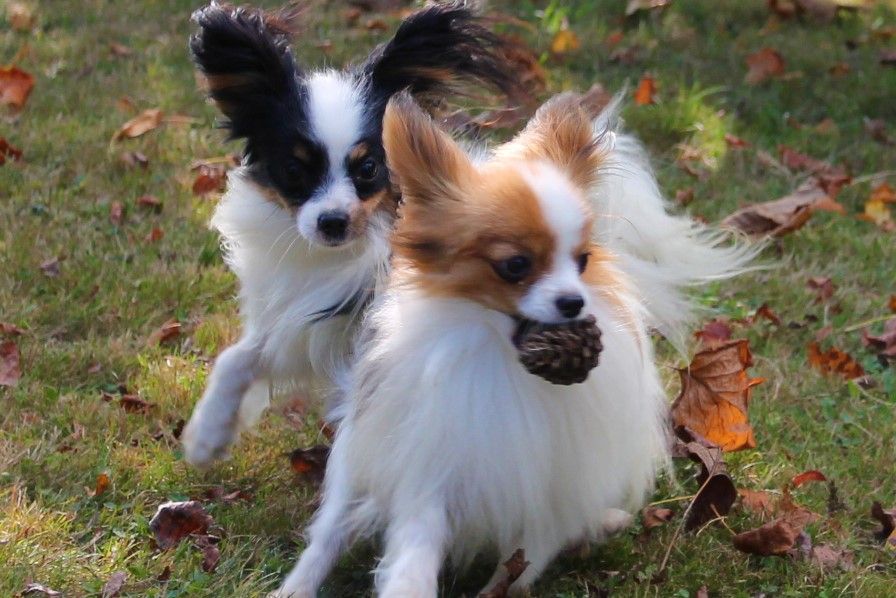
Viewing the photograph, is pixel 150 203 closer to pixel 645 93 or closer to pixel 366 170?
pixel 366 170

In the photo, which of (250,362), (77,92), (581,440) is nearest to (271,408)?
(250,362)

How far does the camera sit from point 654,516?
303 centimetres

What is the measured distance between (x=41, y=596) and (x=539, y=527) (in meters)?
1.08

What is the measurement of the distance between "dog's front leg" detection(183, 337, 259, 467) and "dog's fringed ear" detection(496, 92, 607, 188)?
3.52 ft

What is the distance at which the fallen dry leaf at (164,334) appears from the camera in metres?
3.81

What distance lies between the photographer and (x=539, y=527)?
8.49 ft

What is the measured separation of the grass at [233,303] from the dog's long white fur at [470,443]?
0.18m

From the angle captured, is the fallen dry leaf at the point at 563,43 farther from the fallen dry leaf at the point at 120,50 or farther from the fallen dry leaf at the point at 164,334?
the fallen dry leaf at the point at 164,334

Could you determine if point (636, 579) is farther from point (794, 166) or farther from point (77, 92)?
point (77, 92)

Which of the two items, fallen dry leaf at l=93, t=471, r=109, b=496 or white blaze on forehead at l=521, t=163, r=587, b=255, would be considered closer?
white blaze on forehead at l=521, t=163, r=587, b=255

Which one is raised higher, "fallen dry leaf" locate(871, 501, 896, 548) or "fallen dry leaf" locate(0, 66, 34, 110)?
"fallen dry leaf" locate(871, 501, 896, 548)

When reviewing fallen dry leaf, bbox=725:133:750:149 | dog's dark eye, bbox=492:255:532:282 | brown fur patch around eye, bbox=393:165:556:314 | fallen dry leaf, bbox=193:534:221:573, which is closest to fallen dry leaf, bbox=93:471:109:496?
fallen dry leaf, bbox=193:534:221:573

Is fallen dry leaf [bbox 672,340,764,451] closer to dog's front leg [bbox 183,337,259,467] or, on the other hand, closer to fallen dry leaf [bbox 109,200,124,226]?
dog's front leg [bbox 183,337,259,467]

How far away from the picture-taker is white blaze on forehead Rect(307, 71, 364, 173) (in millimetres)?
3174
